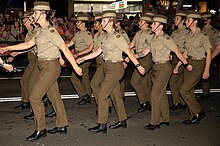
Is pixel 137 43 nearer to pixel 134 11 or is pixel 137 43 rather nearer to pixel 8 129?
pixel 8 129

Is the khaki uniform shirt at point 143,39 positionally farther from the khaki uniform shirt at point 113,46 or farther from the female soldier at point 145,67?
the khaki uniform shirt at point 113,46

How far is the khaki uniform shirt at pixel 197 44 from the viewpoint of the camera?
24.5 ft

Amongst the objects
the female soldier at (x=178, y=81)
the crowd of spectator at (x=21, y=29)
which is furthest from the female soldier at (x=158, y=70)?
the crowd of spectator at (x=21, y=29)

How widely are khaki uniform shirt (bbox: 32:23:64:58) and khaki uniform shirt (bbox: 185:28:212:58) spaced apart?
2580 millimetres

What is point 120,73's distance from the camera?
23.0 ft

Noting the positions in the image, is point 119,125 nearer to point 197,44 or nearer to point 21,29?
point 197,44

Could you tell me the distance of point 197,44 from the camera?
24.8ft

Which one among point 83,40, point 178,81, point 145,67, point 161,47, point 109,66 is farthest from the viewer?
point 83,40

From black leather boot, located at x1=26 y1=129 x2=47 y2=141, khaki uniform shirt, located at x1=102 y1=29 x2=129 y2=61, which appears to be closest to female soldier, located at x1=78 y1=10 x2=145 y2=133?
khaki uniform shirt, located at x1=102 y1=29 x2=129 y2=61

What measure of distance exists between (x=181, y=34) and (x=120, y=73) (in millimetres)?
2647

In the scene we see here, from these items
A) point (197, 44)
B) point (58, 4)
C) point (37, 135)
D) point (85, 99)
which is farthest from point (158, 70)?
point (58, 4)

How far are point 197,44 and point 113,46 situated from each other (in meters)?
1.68

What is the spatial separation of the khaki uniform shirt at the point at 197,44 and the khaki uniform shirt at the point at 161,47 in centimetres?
69

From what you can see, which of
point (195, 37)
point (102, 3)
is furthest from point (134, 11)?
point (195, 37)
